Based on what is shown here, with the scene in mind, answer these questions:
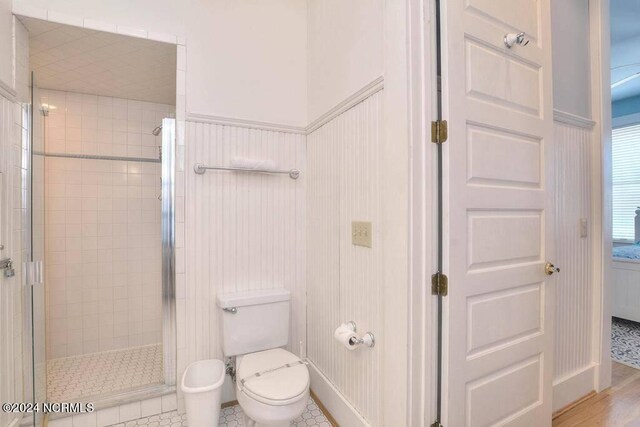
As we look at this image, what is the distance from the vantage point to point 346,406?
169cm

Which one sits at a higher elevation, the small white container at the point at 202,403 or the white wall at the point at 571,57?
the white wall at the point at 571,57

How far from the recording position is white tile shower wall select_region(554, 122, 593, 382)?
186cm

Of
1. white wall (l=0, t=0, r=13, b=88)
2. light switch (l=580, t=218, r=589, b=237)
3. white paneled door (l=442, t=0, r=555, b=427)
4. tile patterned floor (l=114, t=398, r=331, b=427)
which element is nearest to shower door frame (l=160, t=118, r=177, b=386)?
tile patterned floor (l=114, t=398, r=331, b=427)

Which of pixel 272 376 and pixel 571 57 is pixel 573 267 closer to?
pixel 571 57

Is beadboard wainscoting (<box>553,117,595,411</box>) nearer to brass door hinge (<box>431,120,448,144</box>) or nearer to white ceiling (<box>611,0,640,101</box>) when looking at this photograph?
brass door hinge (<box>431,120,448,144</box>)

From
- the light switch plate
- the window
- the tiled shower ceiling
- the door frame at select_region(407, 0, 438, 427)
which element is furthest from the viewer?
the window

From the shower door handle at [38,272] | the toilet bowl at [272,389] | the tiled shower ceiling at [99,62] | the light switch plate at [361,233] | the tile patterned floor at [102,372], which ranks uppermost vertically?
the tiled shower ceiling at [99,62]

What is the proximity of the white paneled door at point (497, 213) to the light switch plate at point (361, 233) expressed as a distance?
1.34ft

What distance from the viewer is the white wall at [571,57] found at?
6.17ft

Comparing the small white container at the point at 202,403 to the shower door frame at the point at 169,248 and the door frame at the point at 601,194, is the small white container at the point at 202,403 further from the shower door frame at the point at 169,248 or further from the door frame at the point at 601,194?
the door frame at the point at 601,194

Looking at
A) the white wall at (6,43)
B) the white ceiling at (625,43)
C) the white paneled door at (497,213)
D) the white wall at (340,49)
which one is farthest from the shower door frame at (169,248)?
the white ceiling at (625,43)

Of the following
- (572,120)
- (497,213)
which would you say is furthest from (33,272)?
(572,120)

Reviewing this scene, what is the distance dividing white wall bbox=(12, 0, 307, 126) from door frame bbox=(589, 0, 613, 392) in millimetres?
2000

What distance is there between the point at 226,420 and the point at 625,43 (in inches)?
187
